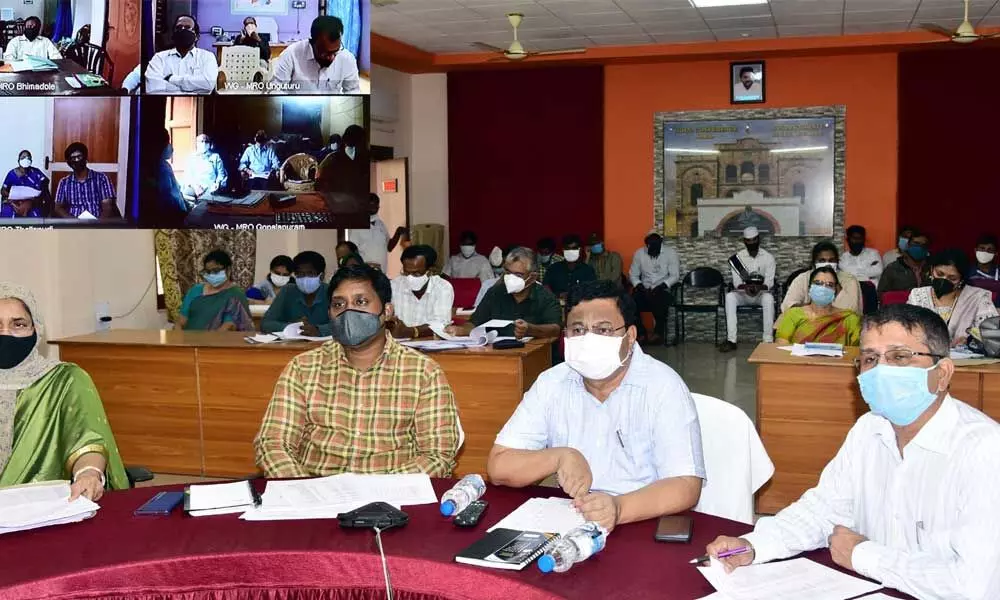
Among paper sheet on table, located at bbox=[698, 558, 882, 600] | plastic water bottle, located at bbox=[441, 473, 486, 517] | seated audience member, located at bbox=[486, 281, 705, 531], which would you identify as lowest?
paper sheet on table, located at bbox=[698, 558, 882, 600]

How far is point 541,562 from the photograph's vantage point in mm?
2098

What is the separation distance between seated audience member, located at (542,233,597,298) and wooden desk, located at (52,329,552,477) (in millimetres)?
5775

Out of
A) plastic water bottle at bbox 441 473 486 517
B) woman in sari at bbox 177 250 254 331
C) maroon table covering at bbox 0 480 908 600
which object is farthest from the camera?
woman in sari at bbox 177 250 254 331

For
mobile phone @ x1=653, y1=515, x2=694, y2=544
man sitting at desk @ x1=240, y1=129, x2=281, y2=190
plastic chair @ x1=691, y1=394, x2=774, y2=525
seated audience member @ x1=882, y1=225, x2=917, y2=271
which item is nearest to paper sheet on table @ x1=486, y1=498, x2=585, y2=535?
mobile phone @ x1=653, y1=515, x2=694, y2=544

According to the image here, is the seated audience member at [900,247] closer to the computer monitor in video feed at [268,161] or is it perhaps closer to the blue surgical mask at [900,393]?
the computer monitor in video feed at [268,161]

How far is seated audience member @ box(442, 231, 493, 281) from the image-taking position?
12.8m

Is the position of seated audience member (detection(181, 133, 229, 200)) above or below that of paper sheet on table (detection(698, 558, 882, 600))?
above

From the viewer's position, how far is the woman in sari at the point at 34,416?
124 inches

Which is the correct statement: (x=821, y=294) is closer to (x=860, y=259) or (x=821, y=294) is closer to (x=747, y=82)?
(x=860, y=259)

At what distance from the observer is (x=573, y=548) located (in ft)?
6.97

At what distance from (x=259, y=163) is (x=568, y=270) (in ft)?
28.5

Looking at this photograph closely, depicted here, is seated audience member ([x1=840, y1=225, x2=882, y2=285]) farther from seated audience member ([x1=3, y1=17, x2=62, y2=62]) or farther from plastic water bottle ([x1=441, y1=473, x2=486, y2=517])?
plastic water bottle ([x1=441, y1=473, x2=486, y2=517])

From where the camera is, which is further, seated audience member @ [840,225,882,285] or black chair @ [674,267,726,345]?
black chair @ [674,267,726,345]

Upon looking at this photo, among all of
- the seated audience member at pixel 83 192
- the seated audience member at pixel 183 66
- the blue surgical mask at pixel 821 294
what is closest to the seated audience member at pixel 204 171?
the seated audience member at pixel 183 66
